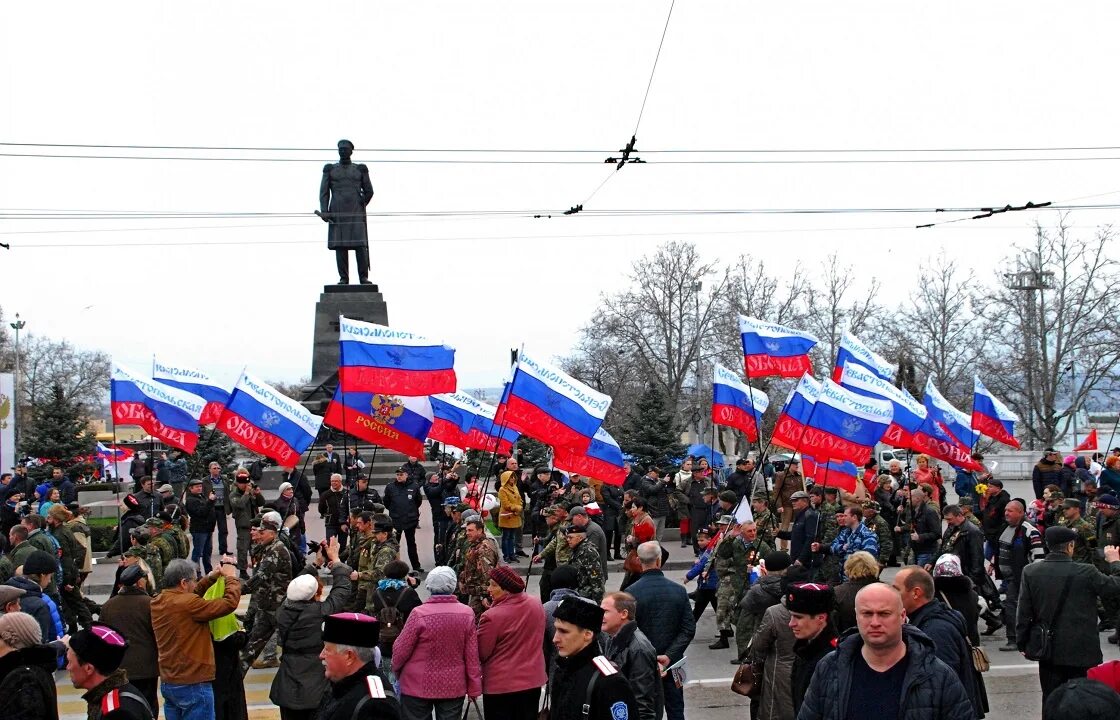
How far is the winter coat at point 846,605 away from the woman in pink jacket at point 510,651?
192cm

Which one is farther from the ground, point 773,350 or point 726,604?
point 773,350

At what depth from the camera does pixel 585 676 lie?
18.6 ft

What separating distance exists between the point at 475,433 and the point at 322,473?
243 inches

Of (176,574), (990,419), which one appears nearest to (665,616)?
(176,574)

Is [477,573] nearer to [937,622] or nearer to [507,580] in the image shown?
[507,580]

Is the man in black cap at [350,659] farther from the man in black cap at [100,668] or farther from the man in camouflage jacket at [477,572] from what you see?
the man in camouflage jacket at [477,572]

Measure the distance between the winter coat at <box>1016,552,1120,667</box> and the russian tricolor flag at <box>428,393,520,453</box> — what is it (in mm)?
9637

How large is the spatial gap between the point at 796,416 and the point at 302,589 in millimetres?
9269

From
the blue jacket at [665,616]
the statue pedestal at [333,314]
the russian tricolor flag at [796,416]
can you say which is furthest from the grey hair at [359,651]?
the statue pedestal at [333,314]

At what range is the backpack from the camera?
28.6 ft

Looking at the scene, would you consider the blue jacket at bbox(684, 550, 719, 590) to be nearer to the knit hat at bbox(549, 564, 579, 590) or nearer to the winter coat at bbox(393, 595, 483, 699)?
the knit hat at bbox(549, 564, 579, 590)

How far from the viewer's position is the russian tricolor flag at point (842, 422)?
48.8 ft

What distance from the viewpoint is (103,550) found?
22.1m

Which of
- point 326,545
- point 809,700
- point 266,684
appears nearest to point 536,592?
point 266,684
